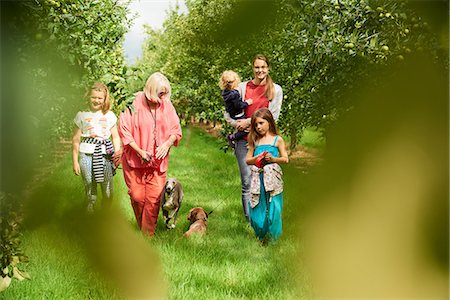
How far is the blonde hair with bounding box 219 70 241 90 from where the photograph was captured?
3.16m

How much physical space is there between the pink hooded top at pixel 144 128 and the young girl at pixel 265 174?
67 cm

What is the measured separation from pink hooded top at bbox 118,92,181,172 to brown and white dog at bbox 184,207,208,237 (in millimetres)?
493

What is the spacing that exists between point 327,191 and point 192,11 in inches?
13.2

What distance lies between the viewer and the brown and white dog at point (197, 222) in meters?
3.56

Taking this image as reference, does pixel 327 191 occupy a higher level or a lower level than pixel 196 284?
higher

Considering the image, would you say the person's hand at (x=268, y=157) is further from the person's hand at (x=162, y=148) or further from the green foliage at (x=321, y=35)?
the green foliage at (x=321, y=35)

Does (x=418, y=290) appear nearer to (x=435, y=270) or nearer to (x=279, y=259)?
(x=435, y=270)

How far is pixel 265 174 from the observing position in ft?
11.1

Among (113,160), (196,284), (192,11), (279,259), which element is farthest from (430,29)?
(113,160)

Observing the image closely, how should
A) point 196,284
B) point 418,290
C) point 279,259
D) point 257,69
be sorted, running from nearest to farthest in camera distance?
1. point 418,290
2. point 196,284
3. point 279,259
4. point 257,69

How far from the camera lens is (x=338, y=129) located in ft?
1.25

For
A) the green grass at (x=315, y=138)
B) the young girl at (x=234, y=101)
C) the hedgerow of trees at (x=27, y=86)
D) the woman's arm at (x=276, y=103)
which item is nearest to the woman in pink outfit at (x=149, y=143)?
the young girl at (x=234, y=101)

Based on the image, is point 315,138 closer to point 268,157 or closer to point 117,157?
point 268,157

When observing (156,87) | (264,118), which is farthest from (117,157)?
(264,118)
